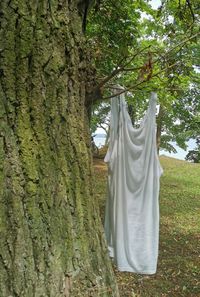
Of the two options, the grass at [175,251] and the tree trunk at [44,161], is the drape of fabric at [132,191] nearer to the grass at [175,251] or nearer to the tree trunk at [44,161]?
the grass at [175,251]

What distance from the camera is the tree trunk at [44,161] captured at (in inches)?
54.4

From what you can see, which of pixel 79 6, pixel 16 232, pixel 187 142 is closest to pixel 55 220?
pixel 16 232

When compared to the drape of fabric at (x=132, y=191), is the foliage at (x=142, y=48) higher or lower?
higher

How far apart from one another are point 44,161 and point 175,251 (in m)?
3.14

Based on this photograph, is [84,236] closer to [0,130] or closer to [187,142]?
[0,130]

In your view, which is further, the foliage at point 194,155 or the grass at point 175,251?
the foliage at point 194,155

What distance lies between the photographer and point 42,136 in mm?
1482

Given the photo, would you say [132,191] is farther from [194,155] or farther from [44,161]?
[194,155]

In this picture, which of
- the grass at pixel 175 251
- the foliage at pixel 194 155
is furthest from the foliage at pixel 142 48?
the foliage at pixel 194 155

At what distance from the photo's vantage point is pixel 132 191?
3156mm

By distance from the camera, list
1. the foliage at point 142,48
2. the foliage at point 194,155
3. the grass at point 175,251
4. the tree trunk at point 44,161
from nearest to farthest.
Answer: the tree trunk at point 44,161
the foliage at point 142,48
the grass at point 175,251
the foliage at point 194,155

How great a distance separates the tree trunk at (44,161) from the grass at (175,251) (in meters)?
1.54

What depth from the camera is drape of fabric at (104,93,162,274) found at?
3111 millimetres

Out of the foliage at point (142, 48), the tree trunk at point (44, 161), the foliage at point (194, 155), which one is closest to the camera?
the tree trunk at point (44, 161)
